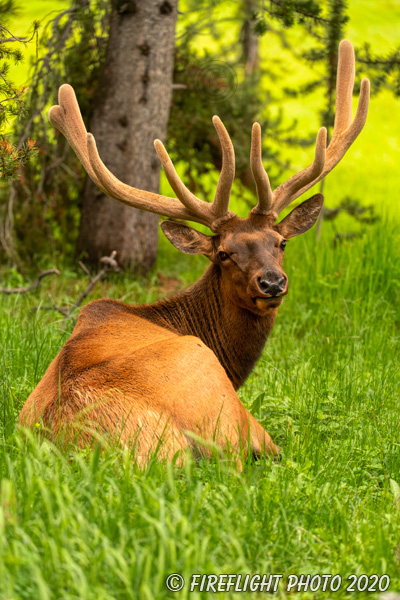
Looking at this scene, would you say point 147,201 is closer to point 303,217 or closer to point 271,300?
point 303,217

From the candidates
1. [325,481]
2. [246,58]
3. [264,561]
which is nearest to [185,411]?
[325,481]

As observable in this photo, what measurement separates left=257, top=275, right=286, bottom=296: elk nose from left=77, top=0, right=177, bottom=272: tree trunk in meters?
3.71

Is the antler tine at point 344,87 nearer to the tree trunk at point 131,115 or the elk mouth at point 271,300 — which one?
the elk mouth at point 271,300

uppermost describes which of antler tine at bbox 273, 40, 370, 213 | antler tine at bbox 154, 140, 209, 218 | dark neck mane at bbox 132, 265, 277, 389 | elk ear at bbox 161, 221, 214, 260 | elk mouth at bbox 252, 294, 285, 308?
antler tine at bbox 273, 40, 370, 213

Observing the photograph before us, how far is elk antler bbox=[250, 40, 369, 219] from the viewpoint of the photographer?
462cm

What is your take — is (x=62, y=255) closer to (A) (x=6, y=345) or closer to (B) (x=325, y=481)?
(A) (x=6, y=345)

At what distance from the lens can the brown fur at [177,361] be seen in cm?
337

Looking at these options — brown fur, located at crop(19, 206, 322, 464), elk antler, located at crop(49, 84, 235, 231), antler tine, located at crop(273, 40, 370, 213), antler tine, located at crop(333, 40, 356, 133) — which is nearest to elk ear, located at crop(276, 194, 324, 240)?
antler tine, located at crop(273, 40, 370, 213)

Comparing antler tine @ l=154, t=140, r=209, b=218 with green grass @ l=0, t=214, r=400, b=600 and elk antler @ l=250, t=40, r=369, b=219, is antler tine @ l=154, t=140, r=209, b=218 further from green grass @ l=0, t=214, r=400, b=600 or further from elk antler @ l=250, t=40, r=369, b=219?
green grass @ l=0, t=214, r=400, b=600

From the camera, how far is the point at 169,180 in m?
4.67

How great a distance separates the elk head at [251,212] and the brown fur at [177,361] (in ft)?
0.04

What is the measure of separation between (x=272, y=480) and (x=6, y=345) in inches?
106

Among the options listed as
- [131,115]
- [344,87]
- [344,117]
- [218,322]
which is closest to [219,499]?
[218,322]

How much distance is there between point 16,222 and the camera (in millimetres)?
8234
